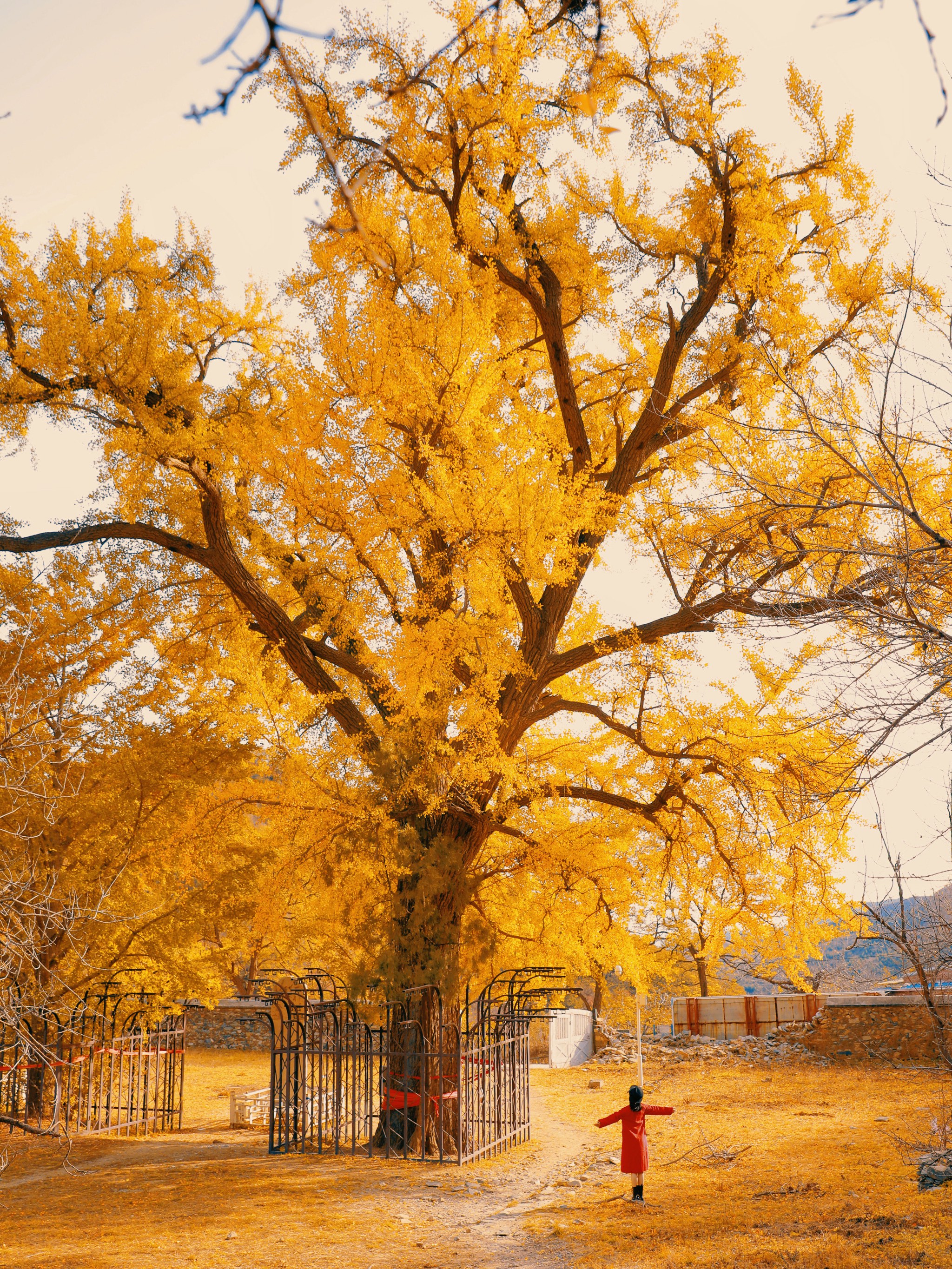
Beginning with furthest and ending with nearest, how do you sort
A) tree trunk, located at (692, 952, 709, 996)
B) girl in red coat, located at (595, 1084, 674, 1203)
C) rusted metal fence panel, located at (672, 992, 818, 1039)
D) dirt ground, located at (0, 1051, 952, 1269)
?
1. tree trunk, located at (692, 952, 709, 996)
2. rusted metal fence panel, located at (672, 992, 818, 1039)
3. girl in red coat, located at (595, 1084, 674, 1203)
4. dirt ground, located at (0, 1051, 952, 1269)

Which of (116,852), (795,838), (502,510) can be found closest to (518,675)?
(502,510)

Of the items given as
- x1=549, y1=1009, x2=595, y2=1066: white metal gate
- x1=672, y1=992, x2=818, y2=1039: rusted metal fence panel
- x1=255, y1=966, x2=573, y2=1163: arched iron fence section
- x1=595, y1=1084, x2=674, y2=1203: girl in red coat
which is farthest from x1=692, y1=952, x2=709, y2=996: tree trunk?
x1=595, y1=1084, x2=674, y2=1203: girl in red coat

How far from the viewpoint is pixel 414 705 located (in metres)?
9.71

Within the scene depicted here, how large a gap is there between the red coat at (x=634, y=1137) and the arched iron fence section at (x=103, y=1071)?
6.87 meters

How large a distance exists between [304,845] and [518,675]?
310 centimetres

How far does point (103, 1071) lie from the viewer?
45.2 feet

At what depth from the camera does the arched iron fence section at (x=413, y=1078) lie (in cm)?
1035

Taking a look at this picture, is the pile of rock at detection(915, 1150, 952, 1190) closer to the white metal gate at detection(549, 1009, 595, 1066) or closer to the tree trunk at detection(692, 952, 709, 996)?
the white metal gate at detection(549, 1009, 595, 1066)

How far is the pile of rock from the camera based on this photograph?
312 inches

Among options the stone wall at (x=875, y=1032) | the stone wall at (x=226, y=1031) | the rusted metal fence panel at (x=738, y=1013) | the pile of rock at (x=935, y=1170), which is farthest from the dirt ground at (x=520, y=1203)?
the stone wall at (x=226, y=1031)

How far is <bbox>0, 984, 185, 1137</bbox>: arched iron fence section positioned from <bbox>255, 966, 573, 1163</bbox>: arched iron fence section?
2441 mm

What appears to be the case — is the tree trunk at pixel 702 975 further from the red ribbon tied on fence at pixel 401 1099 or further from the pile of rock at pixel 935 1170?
the pile of rock at pixel 935 1170

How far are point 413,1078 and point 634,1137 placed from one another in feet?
10.5

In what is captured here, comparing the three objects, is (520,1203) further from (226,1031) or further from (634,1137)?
(226,1031)
